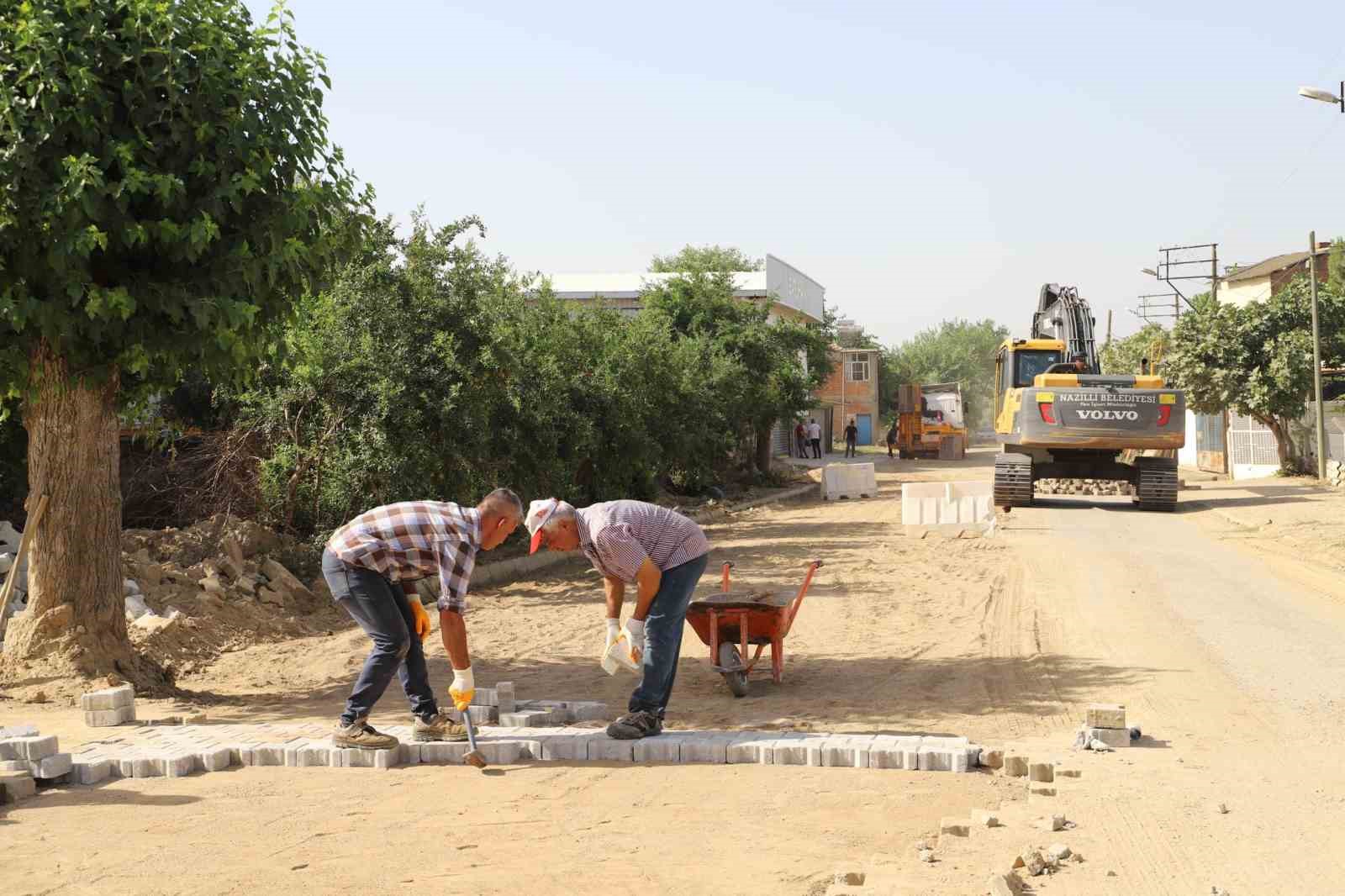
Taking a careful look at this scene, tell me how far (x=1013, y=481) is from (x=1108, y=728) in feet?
56.3

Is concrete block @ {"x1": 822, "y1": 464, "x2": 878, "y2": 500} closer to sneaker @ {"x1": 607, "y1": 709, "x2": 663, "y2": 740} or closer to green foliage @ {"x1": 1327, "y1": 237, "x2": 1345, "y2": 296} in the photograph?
sneaker @ {"x1": 607, "y1": 709, "x2": 663, "y2": 740}

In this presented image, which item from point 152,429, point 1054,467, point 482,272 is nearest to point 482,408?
point 482,272

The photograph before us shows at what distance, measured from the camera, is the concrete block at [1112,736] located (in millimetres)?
7117

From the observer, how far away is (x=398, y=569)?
7.10m

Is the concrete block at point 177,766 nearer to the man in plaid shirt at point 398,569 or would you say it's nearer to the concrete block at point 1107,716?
the man in plaid shirt at point 398,569

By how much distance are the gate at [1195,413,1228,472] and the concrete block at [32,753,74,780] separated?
121 feet

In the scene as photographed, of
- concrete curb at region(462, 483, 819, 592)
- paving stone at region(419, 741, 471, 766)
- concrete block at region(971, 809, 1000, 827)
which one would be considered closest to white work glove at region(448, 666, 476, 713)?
paving stone at region(419, 741, 471, 766)

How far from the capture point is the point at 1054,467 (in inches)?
952

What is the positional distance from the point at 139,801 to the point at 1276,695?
23.3ft

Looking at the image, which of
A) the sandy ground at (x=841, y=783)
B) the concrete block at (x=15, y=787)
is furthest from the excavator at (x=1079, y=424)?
the concrete block at (x=15, y=787)

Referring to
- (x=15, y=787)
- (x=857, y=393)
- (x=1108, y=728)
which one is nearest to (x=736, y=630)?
(x=1108, y=728)

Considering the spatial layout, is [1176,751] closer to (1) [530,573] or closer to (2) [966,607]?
(2) [966,607]

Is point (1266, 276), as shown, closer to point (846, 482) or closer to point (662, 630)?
point (846, 482)

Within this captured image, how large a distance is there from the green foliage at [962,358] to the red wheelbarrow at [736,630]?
93413 millimetres
